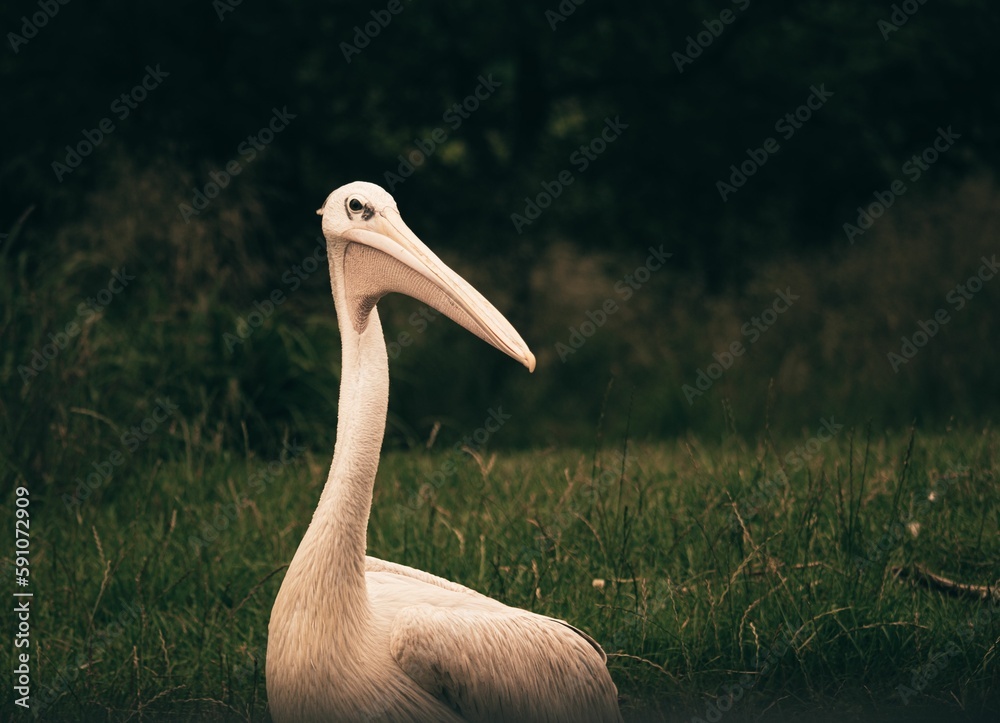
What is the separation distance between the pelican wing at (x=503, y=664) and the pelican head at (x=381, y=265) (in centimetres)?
83

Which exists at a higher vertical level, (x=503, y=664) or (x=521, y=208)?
(x=521, y=208)

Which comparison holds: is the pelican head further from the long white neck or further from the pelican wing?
the pelican wing

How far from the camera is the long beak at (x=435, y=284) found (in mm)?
3182

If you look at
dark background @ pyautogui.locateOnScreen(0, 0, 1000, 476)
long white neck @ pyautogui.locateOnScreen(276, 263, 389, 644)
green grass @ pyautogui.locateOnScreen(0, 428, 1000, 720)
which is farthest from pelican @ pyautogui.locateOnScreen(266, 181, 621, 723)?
dark background @ pyautogui.locateOnScreen(0, 0, 1000, 476)

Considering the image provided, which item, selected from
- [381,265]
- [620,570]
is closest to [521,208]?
[620,570]

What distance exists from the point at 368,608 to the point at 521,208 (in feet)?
33.9

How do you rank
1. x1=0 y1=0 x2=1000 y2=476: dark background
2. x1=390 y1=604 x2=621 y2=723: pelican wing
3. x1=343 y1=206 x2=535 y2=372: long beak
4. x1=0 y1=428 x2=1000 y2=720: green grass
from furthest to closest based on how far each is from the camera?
x1=0 y1=0 x2=1000 y2=476: dark background
x1=0 y1=428 x2=1000 y2=720: green grass
x1=390 y1=604 x2=621 y2=723: pelican wing
x1=343 y1=206 x2=535 y2=372: long beak

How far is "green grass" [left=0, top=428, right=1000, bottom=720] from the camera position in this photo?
4.13 metres

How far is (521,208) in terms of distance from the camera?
13430mm

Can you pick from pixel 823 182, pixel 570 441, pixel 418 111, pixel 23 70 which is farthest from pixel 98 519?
pixel 823 182

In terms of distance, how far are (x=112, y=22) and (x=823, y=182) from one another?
8.16 m

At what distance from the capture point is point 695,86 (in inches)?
535

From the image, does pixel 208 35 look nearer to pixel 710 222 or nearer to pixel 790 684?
pixel 710 222

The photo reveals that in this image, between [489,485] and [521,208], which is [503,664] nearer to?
[489,485]
